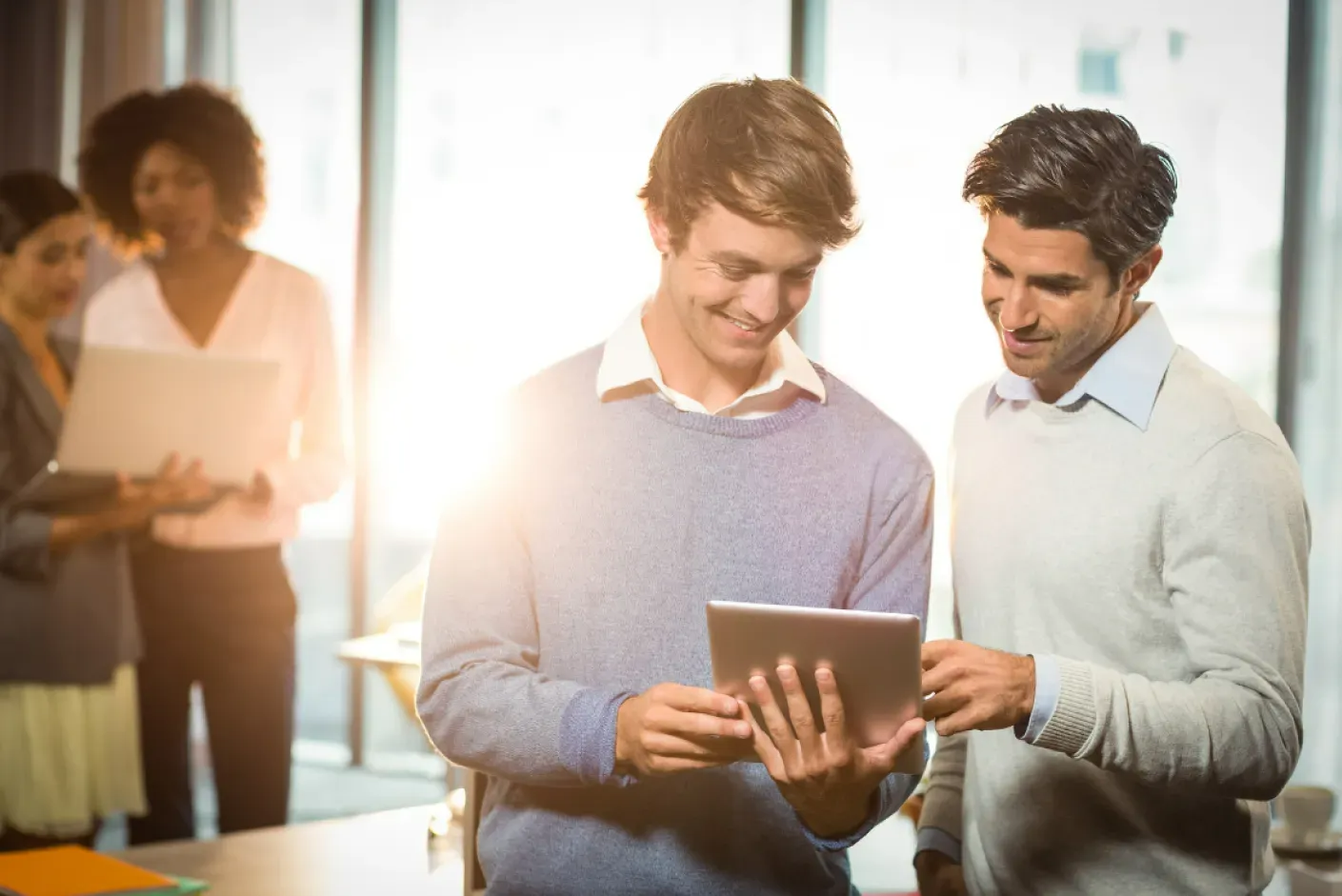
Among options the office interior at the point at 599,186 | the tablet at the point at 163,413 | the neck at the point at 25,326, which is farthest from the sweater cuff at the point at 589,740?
the office interior at the point at 599,186

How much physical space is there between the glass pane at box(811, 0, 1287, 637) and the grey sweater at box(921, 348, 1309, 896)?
1.88m

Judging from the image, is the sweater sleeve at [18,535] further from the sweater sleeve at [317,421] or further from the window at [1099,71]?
the window at [1099,71]

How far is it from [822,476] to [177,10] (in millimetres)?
3919

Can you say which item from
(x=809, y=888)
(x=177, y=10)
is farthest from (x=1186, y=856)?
(x=177, y=10)

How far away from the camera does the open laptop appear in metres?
2.39

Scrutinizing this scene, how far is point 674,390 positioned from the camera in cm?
157

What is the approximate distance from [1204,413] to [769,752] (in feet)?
1.99

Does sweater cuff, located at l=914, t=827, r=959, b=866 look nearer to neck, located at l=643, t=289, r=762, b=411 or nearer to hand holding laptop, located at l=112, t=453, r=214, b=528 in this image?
neck, located at l=643, t=289, r=762, b=411

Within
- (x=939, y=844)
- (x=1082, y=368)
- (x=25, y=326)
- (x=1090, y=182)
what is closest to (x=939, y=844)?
(x=939, y=844)

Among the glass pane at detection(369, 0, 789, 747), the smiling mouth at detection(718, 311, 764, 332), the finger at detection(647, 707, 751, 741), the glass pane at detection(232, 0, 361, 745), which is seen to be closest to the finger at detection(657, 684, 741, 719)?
the finger at detection(647, 707, 751, 741)

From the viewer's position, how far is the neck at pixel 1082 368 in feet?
5.09

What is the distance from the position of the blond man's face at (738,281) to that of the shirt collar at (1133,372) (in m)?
0.35

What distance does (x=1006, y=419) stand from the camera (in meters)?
1.66

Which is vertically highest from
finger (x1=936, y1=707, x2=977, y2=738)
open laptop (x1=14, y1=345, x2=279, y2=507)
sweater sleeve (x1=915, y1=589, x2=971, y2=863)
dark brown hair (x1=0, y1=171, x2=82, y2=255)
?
dark brown hair (x1=0, y1=171, x2=82, y2=255)
